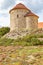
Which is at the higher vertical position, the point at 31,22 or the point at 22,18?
the point at 22,18

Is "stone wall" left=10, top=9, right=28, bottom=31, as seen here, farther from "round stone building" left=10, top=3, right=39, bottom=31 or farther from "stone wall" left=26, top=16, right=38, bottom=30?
"stone wall" left=26, top=16, right=38, bottom=30

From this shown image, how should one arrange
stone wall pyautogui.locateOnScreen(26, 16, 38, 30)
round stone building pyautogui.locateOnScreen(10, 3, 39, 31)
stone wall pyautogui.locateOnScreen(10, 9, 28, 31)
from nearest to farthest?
stone wall pyautogui.locateOnScreen(26, 16, 38, 30) → round stone building pyautogui.locateOnScreen(10, 3, 39, 31) → stone wall pyautogui.locateOnScreen(10, 9, 28, 31)

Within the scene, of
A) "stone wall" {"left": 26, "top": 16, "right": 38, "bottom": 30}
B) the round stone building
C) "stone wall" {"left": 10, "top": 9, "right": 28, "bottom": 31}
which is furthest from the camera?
"stone wall" {"left": 10, "top": 9, "right": 28, "bottom": 31}

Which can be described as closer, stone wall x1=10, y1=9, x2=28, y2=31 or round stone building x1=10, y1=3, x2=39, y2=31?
round stone building x1=10, y1=3, x2=39, y2=31

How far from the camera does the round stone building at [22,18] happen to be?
3759cm

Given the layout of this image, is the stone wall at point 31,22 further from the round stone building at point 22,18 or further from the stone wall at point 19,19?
the stone wall at point 19,19

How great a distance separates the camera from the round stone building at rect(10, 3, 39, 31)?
37594 millimetres

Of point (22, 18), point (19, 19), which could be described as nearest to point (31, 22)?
point (22, 18)

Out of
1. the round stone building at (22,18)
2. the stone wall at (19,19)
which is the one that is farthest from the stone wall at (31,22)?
the stone wall at (19,19)

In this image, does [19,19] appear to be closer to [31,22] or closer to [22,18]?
[22,18]

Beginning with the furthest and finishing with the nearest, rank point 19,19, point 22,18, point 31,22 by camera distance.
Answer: point 19,19, point 22,18, point 31,22

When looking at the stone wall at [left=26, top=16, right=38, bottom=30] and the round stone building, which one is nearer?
the stone wall at [left=26, top=16, right=38, bottom=30]

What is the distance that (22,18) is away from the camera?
125 feet

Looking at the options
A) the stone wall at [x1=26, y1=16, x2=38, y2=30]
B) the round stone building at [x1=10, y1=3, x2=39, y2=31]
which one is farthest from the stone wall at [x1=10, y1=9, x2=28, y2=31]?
the stone wall at [x1=26, y1=16, x2=38, y2=30]
